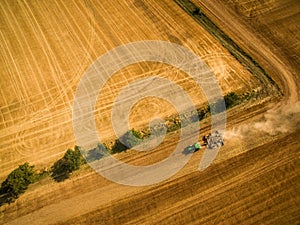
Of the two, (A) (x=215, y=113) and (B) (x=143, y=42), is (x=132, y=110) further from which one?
(B) (x=143, y=42)

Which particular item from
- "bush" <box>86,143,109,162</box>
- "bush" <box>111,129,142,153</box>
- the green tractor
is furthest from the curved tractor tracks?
"bush" <box>86,143,109,162</box>

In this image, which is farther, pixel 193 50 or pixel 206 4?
pixel 206 4

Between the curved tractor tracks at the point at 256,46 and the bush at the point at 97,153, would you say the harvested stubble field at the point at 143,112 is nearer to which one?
the curved tractor tracks at the point at 256,46

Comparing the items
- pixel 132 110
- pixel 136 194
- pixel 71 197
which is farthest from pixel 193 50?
pixel 71 197

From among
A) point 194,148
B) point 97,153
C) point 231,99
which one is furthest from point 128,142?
point 231,99

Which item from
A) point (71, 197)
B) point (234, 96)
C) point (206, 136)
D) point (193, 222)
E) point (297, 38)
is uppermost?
point (297, 38)
